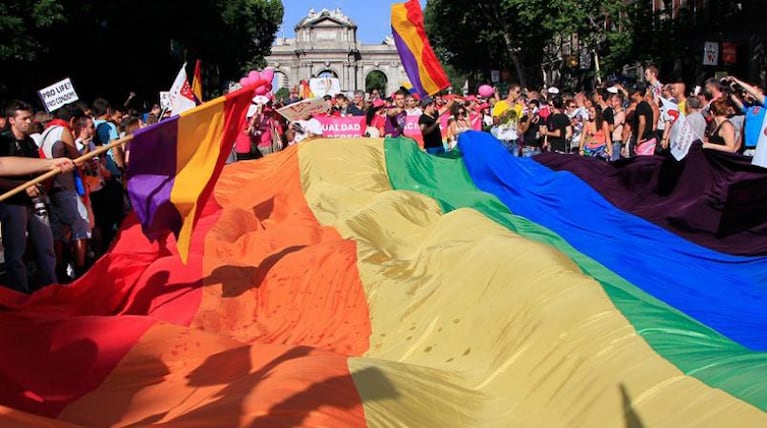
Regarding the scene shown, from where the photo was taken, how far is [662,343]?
3848 mm

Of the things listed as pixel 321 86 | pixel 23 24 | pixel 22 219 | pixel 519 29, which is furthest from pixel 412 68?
pixel 519 29

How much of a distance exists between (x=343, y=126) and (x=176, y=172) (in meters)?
13.3

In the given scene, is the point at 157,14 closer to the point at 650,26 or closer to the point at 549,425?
the point at 650,26

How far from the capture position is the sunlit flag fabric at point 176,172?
593cm

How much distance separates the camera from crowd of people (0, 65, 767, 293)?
7146mm

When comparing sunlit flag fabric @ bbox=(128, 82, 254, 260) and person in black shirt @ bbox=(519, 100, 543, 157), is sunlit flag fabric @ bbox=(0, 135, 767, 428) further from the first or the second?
person in black shirt @ bbox=(519, 100, 543, 157)

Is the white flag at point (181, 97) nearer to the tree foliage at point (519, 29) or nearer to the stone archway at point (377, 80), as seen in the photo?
the tree foliage at point (519, 29)

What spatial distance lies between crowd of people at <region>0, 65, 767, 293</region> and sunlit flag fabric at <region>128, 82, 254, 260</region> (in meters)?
0.29

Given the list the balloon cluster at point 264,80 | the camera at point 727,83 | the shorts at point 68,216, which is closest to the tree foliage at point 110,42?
the balloon cluster at point 264,80

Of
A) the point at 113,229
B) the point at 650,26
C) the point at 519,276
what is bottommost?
the point at 113,229

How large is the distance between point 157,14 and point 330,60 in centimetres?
9053

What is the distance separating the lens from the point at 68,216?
8.05 meters

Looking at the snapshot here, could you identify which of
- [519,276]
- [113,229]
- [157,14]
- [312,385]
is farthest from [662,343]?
[157,14]

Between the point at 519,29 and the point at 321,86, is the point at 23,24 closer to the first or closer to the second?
the point at 321,86
